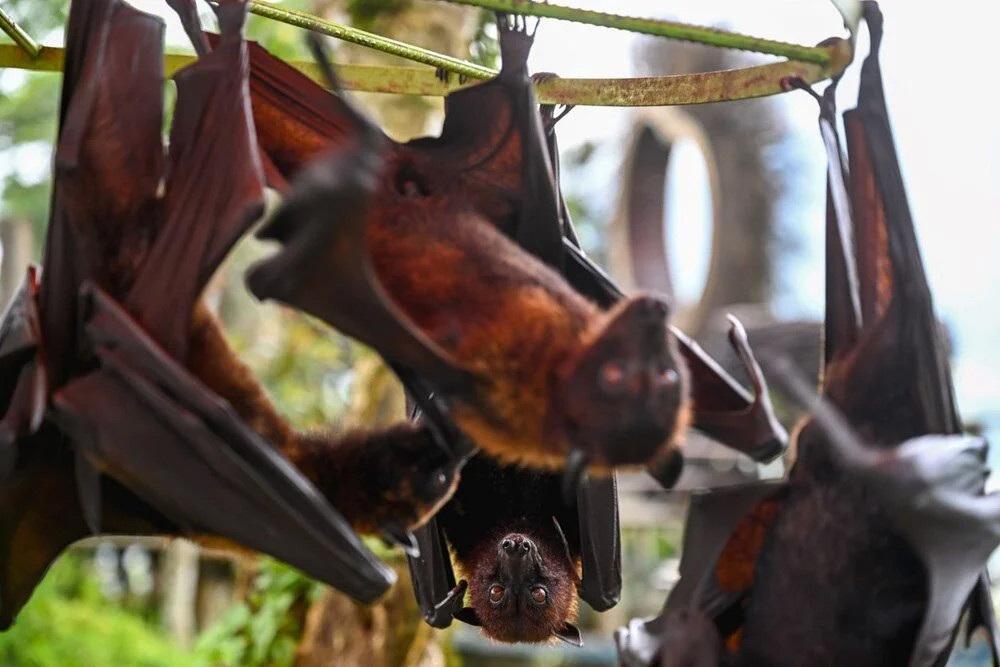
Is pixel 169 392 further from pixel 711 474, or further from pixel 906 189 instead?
pixel 711 474

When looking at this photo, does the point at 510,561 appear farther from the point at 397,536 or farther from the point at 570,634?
the point at 397,536

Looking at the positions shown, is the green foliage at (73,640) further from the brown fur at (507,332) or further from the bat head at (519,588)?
the brown fur at (507,332)

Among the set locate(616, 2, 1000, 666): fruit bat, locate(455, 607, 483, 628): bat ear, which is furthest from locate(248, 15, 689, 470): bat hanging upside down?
locate(455, 607, 483, 628): bat ear

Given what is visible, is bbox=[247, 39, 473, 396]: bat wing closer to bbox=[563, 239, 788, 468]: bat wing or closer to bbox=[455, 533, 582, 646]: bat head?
bbox=[563, 239, 788, 468]: bat wing

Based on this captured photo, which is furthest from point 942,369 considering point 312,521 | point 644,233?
point 644,233

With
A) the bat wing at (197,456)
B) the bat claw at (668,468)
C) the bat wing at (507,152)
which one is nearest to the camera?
the bat wing at (197,456)

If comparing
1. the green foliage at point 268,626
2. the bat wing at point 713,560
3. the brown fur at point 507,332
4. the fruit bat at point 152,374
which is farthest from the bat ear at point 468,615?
the green foliage at point 268,626
